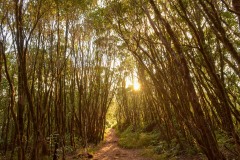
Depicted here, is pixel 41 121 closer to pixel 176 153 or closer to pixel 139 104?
pixel 176 153

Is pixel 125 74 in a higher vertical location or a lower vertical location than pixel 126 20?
higher

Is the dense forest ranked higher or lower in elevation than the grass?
higher

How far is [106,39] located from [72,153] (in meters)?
6.36

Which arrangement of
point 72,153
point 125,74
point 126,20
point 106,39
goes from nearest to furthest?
point 126,20
point 72,153
point 106,39
point 125,74

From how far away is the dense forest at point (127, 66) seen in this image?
171 inches

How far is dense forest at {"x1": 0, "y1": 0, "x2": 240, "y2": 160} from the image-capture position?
4.34 metres

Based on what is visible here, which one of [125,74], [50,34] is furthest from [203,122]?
[125,74]

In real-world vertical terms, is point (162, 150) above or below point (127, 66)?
below

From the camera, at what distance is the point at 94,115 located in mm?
14383

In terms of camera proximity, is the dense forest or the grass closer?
the dense forest

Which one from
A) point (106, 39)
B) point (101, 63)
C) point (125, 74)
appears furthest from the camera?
point (125, 74)

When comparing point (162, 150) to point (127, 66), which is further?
point (127, 66)

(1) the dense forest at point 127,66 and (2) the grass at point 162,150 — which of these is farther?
(2) the grass at point 162,150

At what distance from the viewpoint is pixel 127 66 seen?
16312 mm
